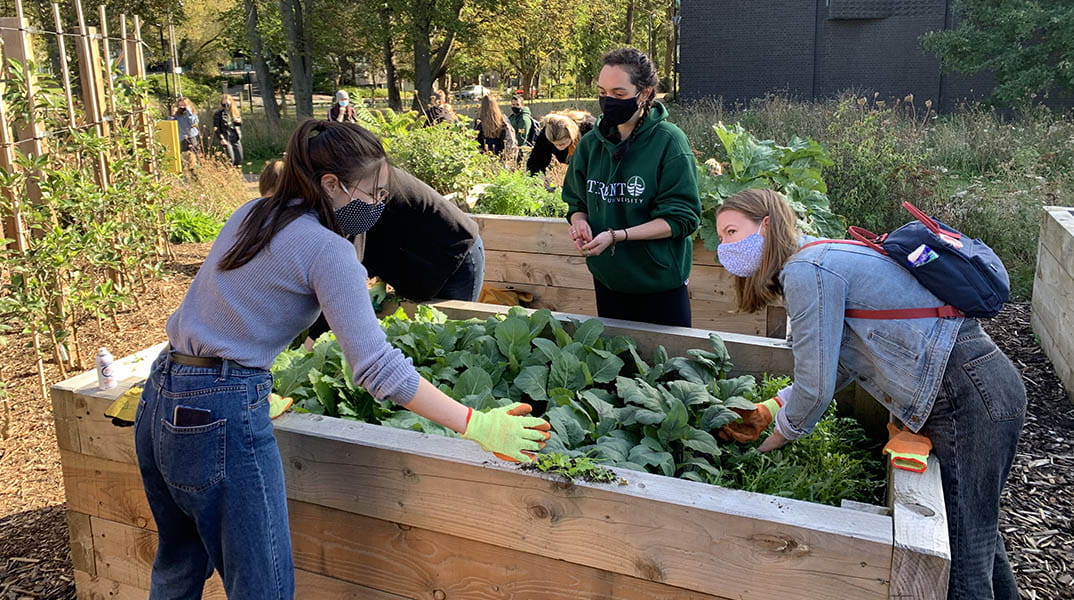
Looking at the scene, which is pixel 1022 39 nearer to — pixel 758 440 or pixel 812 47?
pixel 812 47

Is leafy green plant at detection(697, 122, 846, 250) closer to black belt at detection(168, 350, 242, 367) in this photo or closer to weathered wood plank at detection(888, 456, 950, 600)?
weathered wood plank at detection(888, 456, 950, 600)

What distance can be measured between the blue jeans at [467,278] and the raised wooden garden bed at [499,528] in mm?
1693

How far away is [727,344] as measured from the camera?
3.43 m

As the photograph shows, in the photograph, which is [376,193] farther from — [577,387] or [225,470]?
[577,387]

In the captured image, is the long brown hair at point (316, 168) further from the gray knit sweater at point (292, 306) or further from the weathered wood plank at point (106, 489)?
the weathered wood plank at point (106, 489)

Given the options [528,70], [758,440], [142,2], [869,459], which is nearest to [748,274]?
[758,440]

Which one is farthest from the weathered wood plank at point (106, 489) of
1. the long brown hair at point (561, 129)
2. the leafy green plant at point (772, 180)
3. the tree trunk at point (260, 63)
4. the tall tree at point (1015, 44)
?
the tree trunk at point (260, 63)

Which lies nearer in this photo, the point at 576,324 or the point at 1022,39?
the point at 576,324

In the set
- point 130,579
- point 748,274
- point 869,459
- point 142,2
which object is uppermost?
point 142,2

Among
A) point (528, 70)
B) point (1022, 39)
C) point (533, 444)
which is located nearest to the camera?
point (533, 444)

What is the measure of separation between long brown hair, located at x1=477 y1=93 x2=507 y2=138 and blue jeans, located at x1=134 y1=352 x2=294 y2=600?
324 inches

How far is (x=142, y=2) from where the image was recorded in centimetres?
2653

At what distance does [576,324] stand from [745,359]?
708mm

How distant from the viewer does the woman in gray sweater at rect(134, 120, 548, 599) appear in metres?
2.10
